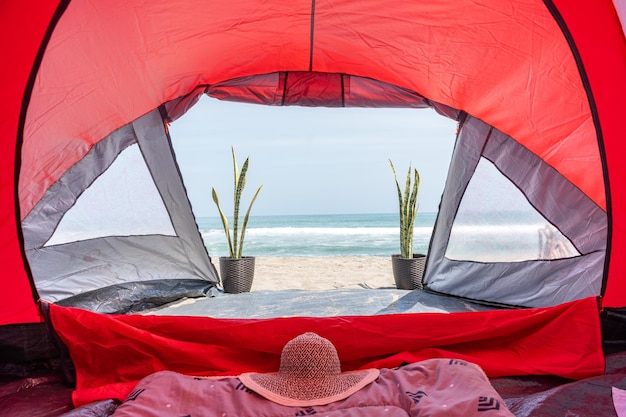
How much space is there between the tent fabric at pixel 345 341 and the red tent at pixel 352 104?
13 millimetres

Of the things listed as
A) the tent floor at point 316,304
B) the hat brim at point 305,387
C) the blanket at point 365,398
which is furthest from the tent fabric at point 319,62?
the hat brim at point 305,387

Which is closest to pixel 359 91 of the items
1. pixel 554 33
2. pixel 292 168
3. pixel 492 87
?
pixel 492 87

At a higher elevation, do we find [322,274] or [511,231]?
[511,231]

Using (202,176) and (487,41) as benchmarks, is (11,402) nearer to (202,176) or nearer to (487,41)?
(487,41)

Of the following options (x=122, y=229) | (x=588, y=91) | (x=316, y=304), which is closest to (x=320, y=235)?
(x=122, y=229)

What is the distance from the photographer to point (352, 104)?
314 cm

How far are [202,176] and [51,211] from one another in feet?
49.9

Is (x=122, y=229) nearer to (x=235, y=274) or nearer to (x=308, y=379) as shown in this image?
(x=235, y=274)

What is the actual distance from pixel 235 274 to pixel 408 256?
123 cm

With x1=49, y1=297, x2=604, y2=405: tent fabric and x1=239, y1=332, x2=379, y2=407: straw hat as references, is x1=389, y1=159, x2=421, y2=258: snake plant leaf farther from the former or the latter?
x1=239, y1=332, x2=379, y2=407: straw hat

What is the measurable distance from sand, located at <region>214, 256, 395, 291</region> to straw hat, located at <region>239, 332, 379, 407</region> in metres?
2.42

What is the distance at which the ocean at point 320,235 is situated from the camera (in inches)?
457

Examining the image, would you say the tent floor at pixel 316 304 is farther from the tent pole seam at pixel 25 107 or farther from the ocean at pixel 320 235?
the ocean at pixel 320 235

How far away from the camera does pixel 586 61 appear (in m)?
1.83
